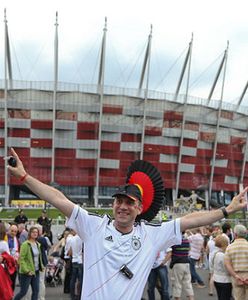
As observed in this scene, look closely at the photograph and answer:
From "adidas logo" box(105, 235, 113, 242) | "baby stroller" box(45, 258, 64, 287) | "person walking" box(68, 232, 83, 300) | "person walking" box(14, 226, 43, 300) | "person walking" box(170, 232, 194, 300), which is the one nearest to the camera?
"adidas logo" box(105, 235, 113, 242)

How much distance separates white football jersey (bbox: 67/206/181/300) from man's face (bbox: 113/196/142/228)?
77mm

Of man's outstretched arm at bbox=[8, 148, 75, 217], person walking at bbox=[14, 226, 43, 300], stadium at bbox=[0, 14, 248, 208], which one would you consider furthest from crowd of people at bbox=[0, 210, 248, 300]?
stadium at bbox=[0, 14, 248, 208]

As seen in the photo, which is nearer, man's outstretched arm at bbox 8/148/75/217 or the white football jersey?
the white football jersey

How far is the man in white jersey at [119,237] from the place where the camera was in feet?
10.1

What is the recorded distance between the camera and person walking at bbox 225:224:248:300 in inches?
259

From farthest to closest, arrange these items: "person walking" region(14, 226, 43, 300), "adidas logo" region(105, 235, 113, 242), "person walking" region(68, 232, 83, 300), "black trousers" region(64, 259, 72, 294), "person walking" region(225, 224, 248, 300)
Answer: "black trousers" region(64, 259, 72, 294) → "person walking" region(68, 232, 83, 300) → "person walking" region(14, 226, 43, 300) → "person walking" region(225, 224, 248, 300) → "adidas logo" region(105, 235, 113, 242)

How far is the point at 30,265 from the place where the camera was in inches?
321

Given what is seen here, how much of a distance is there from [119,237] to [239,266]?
154 inches

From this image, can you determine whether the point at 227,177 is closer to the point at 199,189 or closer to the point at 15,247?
the point at 199,189

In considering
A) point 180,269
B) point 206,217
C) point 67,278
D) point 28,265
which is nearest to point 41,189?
point 206,217

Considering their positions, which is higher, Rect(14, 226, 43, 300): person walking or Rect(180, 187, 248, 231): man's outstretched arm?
Rect(180, 187, 248, 231): man's outstretched arm

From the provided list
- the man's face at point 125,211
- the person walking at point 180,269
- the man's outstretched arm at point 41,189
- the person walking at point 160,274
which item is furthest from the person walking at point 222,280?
the man's outstretched arm at point 41,189

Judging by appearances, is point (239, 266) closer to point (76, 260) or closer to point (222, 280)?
point (222, 280)

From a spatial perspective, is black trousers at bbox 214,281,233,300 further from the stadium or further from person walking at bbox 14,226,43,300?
the stadium
